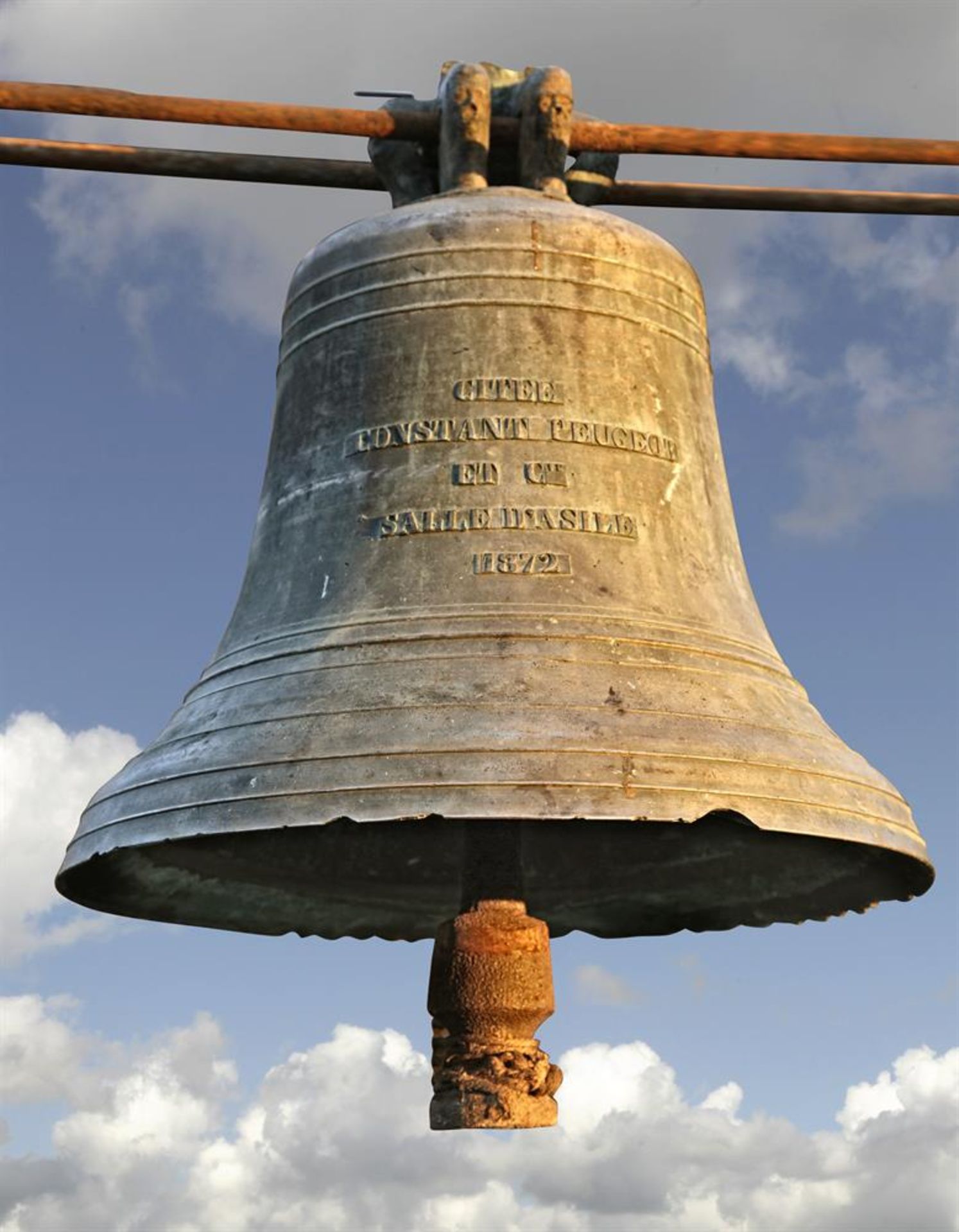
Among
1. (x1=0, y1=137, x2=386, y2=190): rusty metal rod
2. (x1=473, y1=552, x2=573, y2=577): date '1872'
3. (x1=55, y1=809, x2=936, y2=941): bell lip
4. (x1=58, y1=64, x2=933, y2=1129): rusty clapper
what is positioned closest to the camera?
(x1=58, y1=64, x2=933, y2=1129): rusty clapper

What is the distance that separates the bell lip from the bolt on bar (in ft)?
6.38

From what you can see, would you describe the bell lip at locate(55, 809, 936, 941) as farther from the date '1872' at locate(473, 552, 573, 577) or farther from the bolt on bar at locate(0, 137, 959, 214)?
the bolt on bar at locate(0, 137, 959, 214)

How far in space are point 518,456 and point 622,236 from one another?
801mm

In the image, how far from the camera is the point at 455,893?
6.88m

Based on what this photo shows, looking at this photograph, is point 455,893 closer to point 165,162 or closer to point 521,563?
point 521,563

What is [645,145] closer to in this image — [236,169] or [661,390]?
[661,390]

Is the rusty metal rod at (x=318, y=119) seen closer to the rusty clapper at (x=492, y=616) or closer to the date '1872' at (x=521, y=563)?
the rusty clapper at (x=492, y=616)

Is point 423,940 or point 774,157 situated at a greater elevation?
point 774,157

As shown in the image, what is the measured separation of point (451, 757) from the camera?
4762 millimetres

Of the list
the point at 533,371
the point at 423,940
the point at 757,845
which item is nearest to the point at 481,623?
the point at 533,371

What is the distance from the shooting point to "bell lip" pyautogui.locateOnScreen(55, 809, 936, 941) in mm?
5520

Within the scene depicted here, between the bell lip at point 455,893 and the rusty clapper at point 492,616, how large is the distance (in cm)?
2

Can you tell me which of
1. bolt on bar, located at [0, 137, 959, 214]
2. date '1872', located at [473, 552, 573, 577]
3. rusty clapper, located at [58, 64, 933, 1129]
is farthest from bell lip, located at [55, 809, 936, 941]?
bolt on bar, located at [0, 137, 959, 214]

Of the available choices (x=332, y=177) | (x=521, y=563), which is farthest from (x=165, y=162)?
(x=521, y=563)
